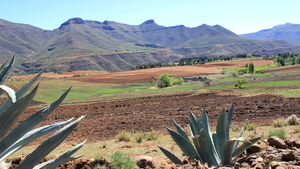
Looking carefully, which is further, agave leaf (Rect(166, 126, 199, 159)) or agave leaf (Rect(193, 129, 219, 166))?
agave leaf (Rect(166, 126, 199, 159))

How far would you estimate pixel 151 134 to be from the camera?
9664 mm

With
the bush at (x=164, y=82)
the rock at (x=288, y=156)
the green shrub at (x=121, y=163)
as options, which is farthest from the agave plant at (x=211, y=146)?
the bush at (x=164, y=82)

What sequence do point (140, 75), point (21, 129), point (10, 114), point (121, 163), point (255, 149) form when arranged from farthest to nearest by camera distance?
point (140, 75)
point (255, 149)
point (121, 163)
point (21, 129)
point (10, 114)

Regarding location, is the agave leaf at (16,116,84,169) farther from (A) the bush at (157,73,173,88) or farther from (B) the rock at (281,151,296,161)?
(A) the bush at (157,73,173,88)

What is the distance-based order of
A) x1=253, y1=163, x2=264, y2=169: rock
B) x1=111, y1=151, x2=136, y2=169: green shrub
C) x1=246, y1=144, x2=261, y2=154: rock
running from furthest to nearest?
1. x1=246, y1=144, x2=261, y2=154: rock
2. x1=111, y1=151, x2=136, y2=169: green shrub
3. x1=253, y1=163, x2=264, y2=169: rock

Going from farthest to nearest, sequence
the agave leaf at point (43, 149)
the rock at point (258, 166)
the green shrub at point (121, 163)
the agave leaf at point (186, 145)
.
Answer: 1. the green shrub at point (121, 163)
2. the agave leaf at point (186, 145)
3. the rock at point (258, 166)
4. the agave leaf at point (43, 149)

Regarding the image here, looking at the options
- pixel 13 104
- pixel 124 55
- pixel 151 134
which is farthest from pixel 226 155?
pixel 124 55

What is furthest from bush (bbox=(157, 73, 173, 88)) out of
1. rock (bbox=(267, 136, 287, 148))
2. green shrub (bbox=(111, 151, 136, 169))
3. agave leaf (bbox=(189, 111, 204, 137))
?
agave leaf (bbox=(189, 111, 204, 137))

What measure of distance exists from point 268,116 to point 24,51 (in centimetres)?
20977

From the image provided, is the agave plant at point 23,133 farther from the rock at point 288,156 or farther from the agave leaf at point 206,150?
the rock at point 288,156

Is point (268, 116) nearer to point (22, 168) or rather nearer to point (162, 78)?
point (22, 168)

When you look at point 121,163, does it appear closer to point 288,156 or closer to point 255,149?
point 255,149

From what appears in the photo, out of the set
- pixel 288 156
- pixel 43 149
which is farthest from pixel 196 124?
pixel 43 149

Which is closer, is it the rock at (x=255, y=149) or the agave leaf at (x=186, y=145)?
the agave leaf at (x=186, y=145)
